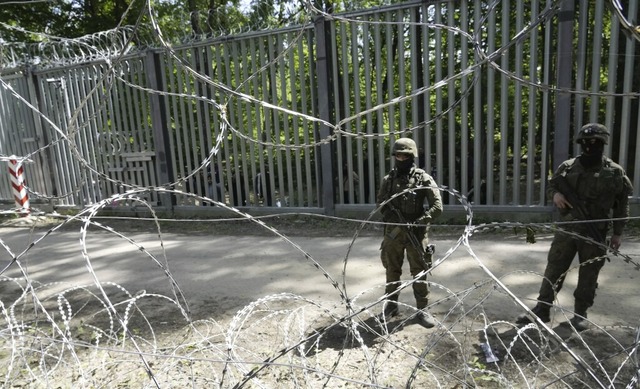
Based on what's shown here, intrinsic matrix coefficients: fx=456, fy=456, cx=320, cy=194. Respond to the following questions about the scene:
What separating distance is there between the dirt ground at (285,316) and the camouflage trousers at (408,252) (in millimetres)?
193

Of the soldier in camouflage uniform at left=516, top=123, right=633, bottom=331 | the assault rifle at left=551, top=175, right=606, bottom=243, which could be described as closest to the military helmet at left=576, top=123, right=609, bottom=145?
the soldier in camouflage uniform at left=516, top=123, right=633, bottom=331

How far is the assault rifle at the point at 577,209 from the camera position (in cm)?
315

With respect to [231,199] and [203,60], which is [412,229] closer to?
[231,199]

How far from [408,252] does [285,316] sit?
1148 mm

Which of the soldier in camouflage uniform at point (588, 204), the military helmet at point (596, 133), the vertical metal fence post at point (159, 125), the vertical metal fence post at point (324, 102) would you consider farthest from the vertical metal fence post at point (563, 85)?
the vertical metal fence post at point (159, 125)

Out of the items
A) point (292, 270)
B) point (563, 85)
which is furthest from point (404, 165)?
point (563, 85)

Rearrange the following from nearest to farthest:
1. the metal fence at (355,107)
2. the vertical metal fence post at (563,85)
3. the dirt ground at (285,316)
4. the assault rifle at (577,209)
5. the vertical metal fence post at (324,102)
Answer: the dirt ground at (285,316)
the assault rifle at (577,209)
the vertical metal fence post at (563,85)
the metal fence at (355,107)
the vertical metal fence post at (324,102)

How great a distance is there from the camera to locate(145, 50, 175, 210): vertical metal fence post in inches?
312

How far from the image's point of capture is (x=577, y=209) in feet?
10.4

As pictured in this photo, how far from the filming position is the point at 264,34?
6.99 metres

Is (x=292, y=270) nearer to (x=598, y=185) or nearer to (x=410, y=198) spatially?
(x=410, y=198)

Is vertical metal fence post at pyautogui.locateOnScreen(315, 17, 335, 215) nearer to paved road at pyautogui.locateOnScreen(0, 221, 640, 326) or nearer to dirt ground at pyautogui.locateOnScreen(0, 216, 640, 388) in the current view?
dirt ground at pyautogui.locateOnScreen(0, 216, 640, 388)

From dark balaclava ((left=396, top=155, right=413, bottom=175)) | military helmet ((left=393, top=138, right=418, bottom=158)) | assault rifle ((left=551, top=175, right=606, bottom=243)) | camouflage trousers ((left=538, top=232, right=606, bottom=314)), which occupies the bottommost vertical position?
camouflage trousers ((left=538, top=232, right=606, bottom=314))

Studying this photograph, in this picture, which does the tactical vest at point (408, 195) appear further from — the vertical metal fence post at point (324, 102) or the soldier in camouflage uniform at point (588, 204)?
the vertical metal fence post at point (324, 102)
